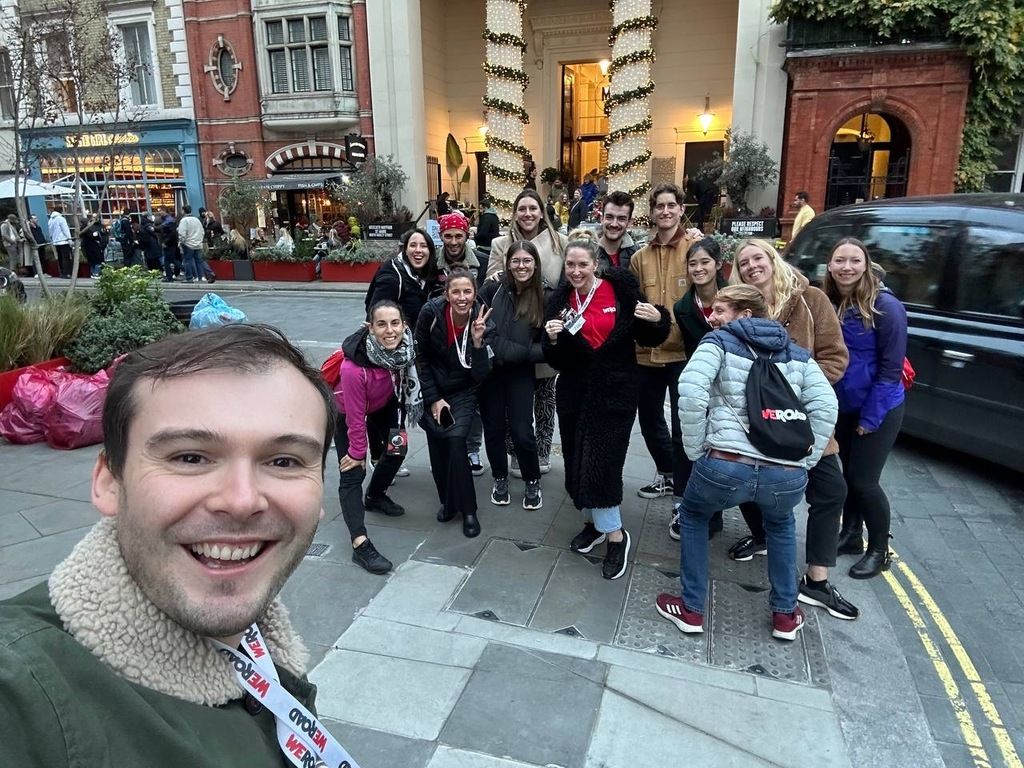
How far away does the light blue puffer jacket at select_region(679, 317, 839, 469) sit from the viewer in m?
2.86

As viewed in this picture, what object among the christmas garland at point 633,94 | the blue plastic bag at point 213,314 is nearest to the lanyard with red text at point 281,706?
the blue plastic bag at point 213,314

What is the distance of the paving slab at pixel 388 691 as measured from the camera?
2.61 metres

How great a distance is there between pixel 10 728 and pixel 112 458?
1.28 ft

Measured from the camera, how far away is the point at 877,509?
3727 millimetres

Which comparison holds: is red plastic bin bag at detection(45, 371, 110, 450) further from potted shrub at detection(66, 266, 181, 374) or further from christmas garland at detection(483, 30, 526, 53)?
christmas garland at detection(483, 30, 526, 53)

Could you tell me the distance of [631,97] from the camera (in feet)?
49.6

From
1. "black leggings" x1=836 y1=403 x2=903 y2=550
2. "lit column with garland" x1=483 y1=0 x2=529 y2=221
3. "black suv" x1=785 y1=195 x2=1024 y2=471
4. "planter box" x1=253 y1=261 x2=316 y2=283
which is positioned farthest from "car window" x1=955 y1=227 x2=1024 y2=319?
"planter box" x1=253 y1=261 x2=316 y2=283

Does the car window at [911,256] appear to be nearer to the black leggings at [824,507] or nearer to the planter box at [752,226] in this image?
the black leggings at [824,507]

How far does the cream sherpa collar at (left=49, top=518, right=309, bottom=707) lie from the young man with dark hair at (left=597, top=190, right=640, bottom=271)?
3669 mm

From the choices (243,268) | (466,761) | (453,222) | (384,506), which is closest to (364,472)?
(384,506)

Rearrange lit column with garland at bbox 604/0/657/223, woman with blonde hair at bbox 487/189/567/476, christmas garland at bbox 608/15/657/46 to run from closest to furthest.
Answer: woman with blonde hair at bbox 487/189/567/476 → christmas garland at bbox 608/15/657/46 → lit column with garland at bbox 604/0/657/223

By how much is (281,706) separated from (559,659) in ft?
7.11

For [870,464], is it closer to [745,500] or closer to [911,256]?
[745,500]

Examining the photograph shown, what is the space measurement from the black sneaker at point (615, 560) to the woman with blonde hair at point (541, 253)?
4.73ft
